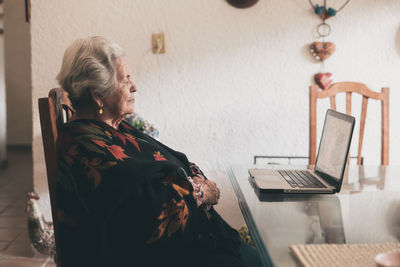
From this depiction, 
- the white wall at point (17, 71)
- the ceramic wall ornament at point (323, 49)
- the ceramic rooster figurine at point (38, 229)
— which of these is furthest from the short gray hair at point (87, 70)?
the white wall at point (17, 71)

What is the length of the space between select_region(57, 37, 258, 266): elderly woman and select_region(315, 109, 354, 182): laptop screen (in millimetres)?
421

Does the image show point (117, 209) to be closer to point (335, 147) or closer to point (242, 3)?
point (335, 147)

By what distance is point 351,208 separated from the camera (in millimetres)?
1207

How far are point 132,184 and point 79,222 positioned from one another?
0.18 meters

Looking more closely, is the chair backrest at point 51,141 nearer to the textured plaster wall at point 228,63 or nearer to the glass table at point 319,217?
the glass table at point 319,217

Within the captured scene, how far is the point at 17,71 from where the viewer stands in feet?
17.5

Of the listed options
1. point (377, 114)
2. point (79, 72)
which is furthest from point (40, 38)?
point (377, 114)

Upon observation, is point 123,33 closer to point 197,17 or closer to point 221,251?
point 197,17

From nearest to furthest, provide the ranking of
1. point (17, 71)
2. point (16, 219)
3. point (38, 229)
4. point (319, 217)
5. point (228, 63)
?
point (319, 217)
point (38, 229)
point (228, 63)
point (16, 219)
point (17, 71)

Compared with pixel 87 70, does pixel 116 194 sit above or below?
below

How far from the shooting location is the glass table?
94 cm

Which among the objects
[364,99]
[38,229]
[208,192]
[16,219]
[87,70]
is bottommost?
[16,219]

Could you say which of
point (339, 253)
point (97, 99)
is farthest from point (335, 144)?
point (97, 99)

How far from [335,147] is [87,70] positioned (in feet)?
2.96
